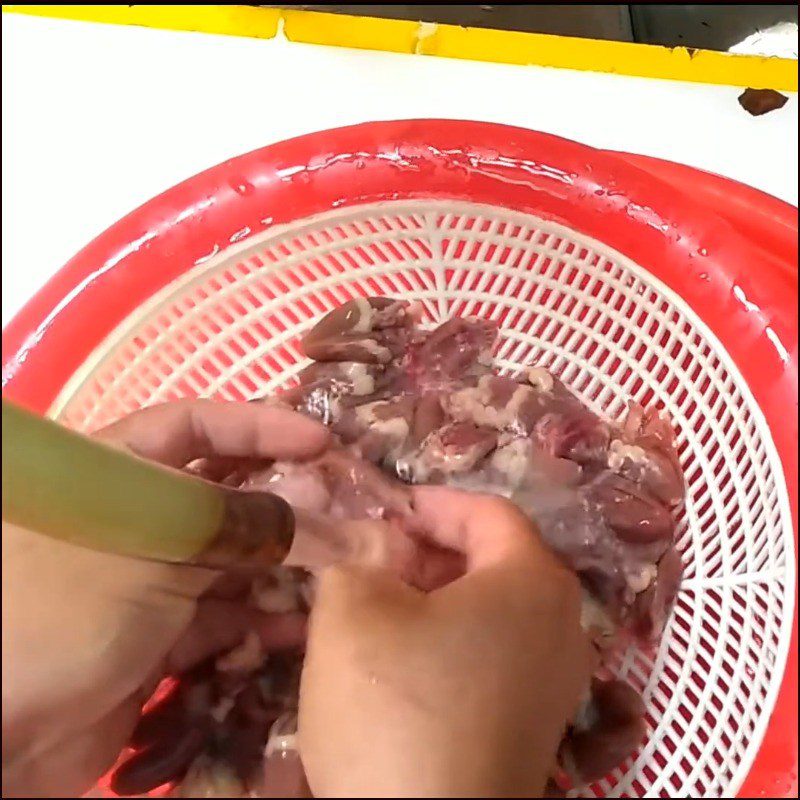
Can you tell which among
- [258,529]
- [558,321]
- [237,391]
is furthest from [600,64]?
[258,529]

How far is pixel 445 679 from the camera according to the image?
1.54 ft

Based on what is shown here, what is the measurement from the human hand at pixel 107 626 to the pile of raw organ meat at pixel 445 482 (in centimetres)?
2

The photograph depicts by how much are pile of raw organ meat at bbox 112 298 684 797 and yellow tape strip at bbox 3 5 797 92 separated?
222 mm

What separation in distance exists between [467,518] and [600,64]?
370 mm

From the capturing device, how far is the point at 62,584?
1.67 ft

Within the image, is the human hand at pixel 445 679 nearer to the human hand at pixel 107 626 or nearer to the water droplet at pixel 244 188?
the human hand at pixel 107 626

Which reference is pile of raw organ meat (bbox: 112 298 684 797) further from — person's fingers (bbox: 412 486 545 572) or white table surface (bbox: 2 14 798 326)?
white table surface (bbox: 2 14 798 326)

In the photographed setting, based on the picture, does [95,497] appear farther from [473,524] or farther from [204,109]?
[204,109]

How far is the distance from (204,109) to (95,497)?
1.53 ft

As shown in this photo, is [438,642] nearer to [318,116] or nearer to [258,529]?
[258,529]

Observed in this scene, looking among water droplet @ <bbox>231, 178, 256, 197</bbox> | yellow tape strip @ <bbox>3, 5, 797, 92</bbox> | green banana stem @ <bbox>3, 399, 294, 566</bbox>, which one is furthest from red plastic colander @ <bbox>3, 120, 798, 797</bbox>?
green banana stem @ <bbox>3, 399, 294, 566</bbox>

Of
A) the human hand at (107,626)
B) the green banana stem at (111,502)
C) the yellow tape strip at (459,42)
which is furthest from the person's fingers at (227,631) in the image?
the yellow tape strip at (459,42)

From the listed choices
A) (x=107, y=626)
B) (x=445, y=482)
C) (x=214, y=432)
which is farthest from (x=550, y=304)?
→ (x=107, y=626)

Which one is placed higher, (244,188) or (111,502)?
(244,188)
